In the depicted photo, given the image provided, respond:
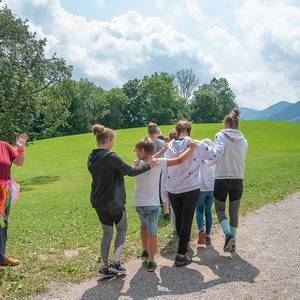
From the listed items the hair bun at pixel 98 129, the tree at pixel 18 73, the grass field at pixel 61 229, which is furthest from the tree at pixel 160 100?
the hair bun at pixel 98 129

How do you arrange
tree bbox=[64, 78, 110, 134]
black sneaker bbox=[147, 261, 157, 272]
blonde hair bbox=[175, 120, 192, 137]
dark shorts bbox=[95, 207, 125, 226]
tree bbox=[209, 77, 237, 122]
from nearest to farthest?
dark shorts bbox=[95, 207, 125, 226], black sneaker bbox=[147, 261, 157, 272], blonde hair bbox=[175, 120, 192, 137], tree bbox=[64, 78, 110, 134], tree bbox=[209, 77, 237, 122]

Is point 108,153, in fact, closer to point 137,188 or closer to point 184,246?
point 137,188

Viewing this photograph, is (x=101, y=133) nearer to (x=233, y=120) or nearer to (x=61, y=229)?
(x=233, y=120)

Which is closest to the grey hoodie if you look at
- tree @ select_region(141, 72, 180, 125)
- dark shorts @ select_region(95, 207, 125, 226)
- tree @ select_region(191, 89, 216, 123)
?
dark shorts @ select_region(95, 207, 125, 226)

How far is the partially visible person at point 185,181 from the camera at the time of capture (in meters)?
5.05

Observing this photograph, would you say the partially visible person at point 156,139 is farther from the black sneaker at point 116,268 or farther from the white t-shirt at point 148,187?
the black sneaker at point 116,268

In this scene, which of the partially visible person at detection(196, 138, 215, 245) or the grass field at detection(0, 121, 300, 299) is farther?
the partially visible person at detection(196, 138, 215, 245)

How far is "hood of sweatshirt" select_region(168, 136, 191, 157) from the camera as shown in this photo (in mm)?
5074

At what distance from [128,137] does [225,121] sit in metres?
40.4

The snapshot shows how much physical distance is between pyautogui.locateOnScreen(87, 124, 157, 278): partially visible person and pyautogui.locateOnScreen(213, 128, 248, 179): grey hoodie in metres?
1.37

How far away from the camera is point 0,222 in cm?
507

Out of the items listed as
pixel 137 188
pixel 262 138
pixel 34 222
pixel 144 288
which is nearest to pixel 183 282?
pixel 144 288

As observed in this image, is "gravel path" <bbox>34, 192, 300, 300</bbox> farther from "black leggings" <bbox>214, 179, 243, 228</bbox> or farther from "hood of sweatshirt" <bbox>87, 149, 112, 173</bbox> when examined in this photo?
"hood of sweatshirt" <bbox>87, 149, 112, 173</bbox>

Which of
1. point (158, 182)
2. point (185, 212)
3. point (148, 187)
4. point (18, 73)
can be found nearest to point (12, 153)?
point (148, 187)
